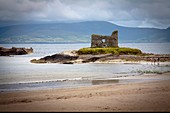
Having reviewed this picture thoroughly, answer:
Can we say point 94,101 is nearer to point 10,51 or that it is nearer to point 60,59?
point 60,59

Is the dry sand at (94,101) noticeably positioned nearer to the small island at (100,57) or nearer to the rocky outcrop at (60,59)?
the small island at (100,57)

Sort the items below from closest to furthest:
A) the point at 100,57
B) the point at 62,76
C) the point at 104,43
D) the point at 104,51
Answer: the point at 62,76 < the point at 100,57 < the point at 104,51 < the point at 104,43

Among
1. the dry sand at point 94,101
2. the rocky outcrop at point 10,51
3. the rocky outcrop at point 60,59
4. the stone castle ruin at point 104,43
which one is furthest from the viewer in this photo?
the rocky outcrop at point 10,51

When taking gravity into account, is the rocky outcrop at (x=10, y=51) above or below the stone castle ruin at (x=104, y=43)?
below

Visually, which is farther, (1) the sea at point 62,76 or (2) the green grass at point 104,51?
(2) the green grass at point 104,51

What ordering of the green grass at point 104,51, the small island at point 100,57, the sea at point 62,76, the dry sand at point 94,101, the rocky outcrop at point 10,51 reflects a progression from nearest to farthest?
1. the dry sand at point 94,101
2. the sea at point 62,76
3. the small island at point 100,57
4. the green grass at point 104,51
5. the rocky outcrop at point 10,51

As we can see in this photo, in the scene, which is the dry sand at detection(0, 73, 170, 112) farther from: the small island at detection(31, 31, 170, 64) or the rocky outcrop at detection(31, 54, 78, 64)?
the rocky outcrop at detection(31, 54, 78, 64)

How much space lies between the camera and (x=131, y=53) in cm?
6372

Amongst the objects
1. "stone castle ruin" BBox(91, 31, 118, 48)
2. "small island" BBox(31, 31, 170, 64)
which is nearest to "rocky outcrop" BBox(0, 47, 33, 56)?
"stone castle ruin" BBox(91, 31, 118, 48)

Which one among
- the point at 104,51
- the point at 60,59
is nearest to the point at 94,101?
the point at 60,59

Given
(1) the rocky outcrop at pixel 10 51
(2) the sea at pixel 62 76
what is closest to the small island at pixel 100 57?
(2) the sea at pixel 62 76

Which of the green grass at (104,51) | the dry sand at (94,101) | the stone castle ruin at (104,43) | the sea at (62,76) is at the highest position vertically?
the stone castle ruin at (104,43)

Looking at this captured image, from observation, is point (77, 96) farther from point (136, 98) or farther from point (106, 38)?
point (106, 38)

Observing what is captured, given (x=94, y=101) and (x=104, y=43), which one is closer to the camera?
(x=94, y=101)
